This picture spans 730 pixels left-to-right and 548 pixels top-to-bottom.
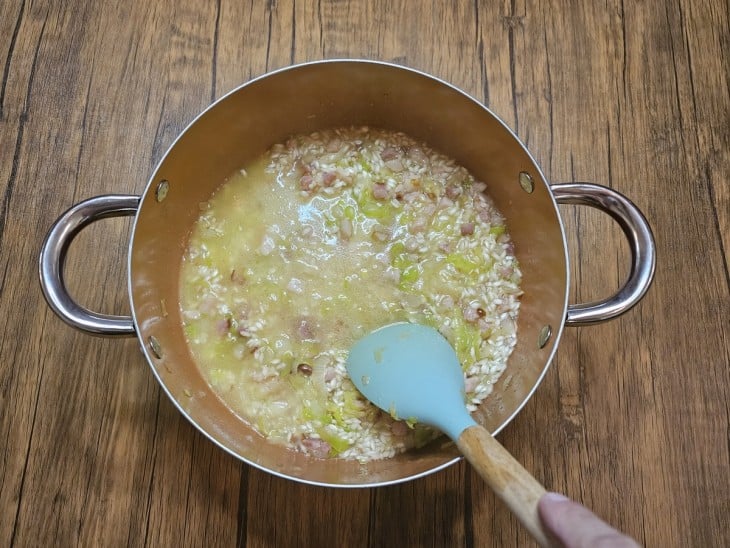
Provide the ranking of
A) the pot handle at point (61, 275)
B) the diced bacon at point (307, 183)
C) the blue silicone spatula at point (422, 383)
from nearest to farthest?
the blue silicone spatula at point (422, 383) → the pot handle at point (61, 275) → the diced bacon at point (307, 183)

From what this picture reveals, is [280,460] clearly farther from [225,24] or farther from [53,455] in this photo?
[225,24]

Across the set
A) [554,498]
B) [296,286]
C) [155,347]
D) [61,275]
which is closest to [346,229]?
[296,286]

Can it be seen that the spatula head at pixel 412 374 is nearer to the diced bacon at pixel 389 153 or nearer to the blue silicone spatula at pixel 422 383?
the blue silicone spatula at pixel 422 383

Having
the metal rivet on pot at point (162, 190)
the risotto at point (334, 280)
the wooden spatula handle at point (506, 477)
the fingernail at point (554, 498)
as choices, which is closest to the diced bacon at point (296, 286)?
the risotto at point (334, 280)

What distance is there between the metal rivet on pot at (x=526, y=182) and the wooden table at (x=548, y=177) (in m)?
0.25

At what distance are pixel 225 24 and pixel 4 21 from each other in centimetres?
63

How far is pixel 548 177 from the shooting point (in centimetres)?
161

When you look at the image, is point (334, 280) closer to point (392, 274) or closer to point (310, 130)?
point (392, 274)

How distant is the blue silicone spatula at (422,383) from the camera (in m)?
1.08

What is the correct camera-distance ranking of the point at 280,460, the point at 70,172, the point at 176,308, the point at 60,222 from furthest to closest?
the point at 70,172
the point at 176,308
the point at 280,460
the point at 60,222

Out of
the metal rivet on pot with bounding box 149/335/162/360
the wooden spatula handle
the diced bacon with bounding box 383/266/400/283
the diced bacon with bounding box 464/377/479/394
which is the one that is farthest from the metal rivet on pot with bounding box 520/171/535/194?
the metal rivet on pot with bounding box 149/335/162/360

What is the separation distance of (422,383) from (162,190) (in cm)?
74

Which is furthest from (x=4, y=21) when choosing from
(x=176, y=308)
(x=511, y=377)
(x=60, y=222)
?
(x=511, y=377)

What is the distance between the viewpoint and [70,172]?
→ 5.26 feet
